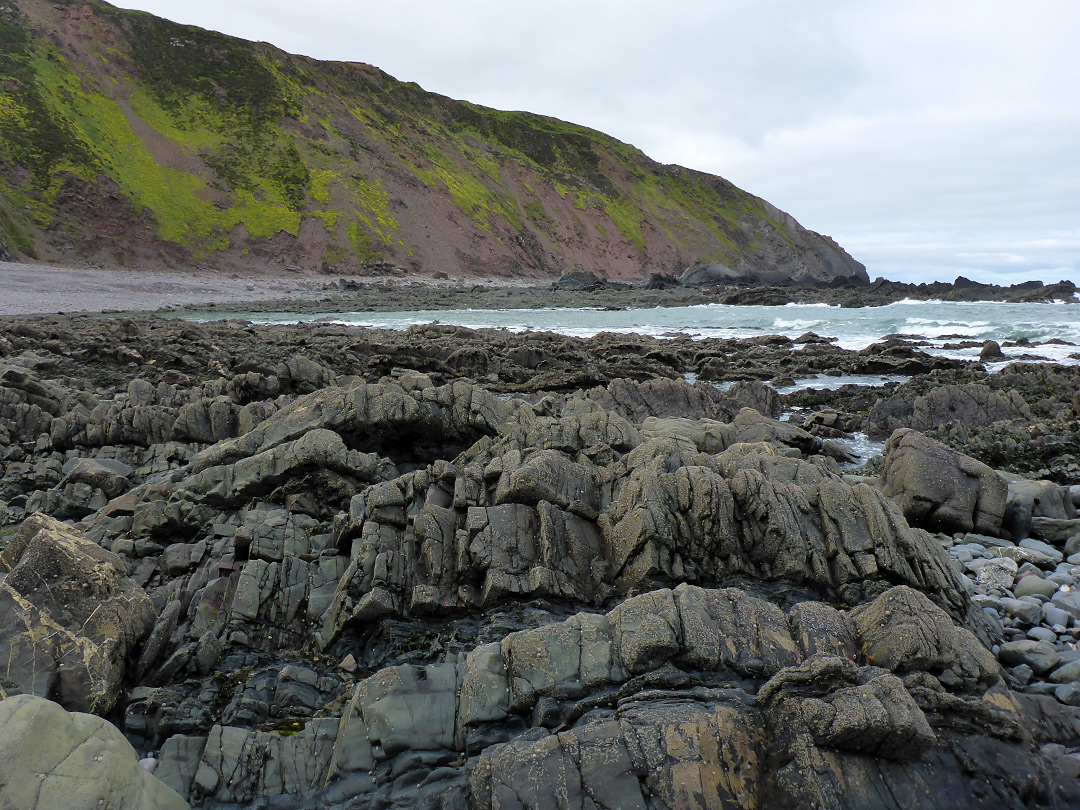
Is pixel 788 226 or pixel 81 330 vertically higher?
pixel 788 226

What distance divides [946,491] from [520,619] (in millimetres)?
6268

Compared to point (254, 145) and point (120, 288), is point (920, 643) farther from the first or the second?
point (254, 145)

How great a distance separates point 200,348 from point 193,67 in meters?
99.0

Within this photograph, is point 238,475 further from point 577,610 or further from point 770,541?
point 770,541

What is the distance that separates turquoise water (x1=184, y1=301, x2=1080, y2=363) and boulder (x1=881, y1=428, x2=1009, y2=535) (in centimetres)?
2333

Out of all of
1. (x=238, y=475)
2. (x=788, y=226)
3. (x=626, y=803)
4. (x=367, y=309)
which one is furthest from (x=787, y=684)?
(x=788, y=226)

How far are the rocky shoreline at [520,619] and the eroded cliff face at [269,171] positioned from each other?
6818 cm

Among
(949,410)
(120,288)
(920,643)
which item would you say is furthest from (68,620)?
(120,288)

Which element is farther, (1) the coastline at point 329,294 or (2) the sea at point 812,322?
(1) the coastline at point 329,294

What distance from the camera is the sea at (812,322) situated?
106ft

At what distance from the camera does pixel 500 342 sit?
2788 cm

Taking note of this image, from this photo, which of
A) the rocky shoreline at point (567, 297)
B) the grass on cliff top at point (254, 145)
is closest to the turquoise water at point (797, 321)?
the rocky shoreline at point (567, 297)

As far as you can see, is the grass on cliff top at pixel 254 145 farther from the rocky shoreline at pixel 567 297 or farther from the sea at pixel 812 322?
the sea at pixel 812 322

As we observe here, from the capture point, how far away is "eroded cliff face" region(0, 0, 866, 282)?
241ft
